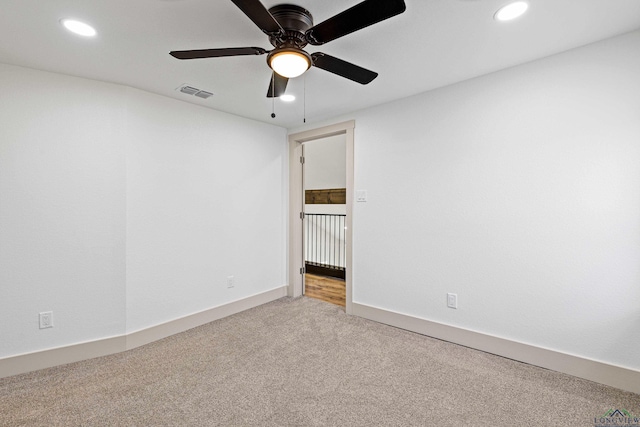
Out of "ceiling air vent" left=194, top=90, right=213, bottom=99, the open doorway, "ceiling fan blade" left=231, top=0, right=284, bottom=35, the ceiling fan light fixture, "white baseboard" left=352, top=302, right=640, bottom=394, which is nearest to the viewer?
"ceiling fan blade" left=231, top=0, right=284, bottom=35

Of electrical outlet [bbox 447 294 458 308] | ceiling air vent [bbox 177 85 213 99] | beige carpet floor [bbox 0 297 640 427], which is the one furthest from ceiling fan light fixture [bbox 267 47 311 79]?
electrical outlet [bbox 447 294 458 308]

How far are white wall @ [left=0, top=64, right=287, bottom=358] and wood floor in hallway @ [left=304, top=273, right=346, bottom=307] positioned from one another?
4.08ft

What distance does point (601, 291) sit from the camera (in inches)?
76.1

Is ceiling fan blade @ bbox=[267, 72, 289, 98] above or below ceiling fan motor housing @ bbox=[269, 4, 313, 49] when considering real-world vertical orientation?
below

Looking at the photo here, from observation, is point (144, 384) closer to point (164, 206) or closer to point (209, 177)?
point (164, 206)

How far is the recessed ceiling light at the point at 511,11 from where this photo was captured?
1.52 meters

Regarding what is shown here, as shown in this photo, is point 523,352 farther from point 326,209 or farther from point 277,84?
point 326,209

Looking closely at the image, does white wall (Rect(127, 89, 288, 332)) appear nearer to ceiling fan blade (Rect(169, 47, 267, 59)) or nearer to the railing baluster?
ceiling fan blade (Rect(169, 47, 267, 59))

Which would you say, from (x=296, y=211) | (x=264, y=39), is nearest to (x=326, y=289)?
(x=296, y=211)

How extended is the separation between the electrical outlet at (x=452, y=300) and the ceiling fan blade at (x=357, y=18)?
228cm

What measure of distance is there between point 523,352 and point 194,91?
11.8 feet

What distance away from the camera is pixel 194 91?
2.62 metres

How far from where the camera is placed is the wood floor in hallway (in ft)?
12.6

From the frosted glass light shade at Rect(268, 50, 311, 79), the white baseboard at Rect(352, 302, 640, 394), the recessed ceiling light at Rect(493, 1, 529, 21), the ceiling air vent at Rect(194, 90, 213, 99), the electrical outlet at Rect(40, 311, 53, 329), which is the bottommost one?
the white baseboard at Rect(352, 302, 640, 394)
